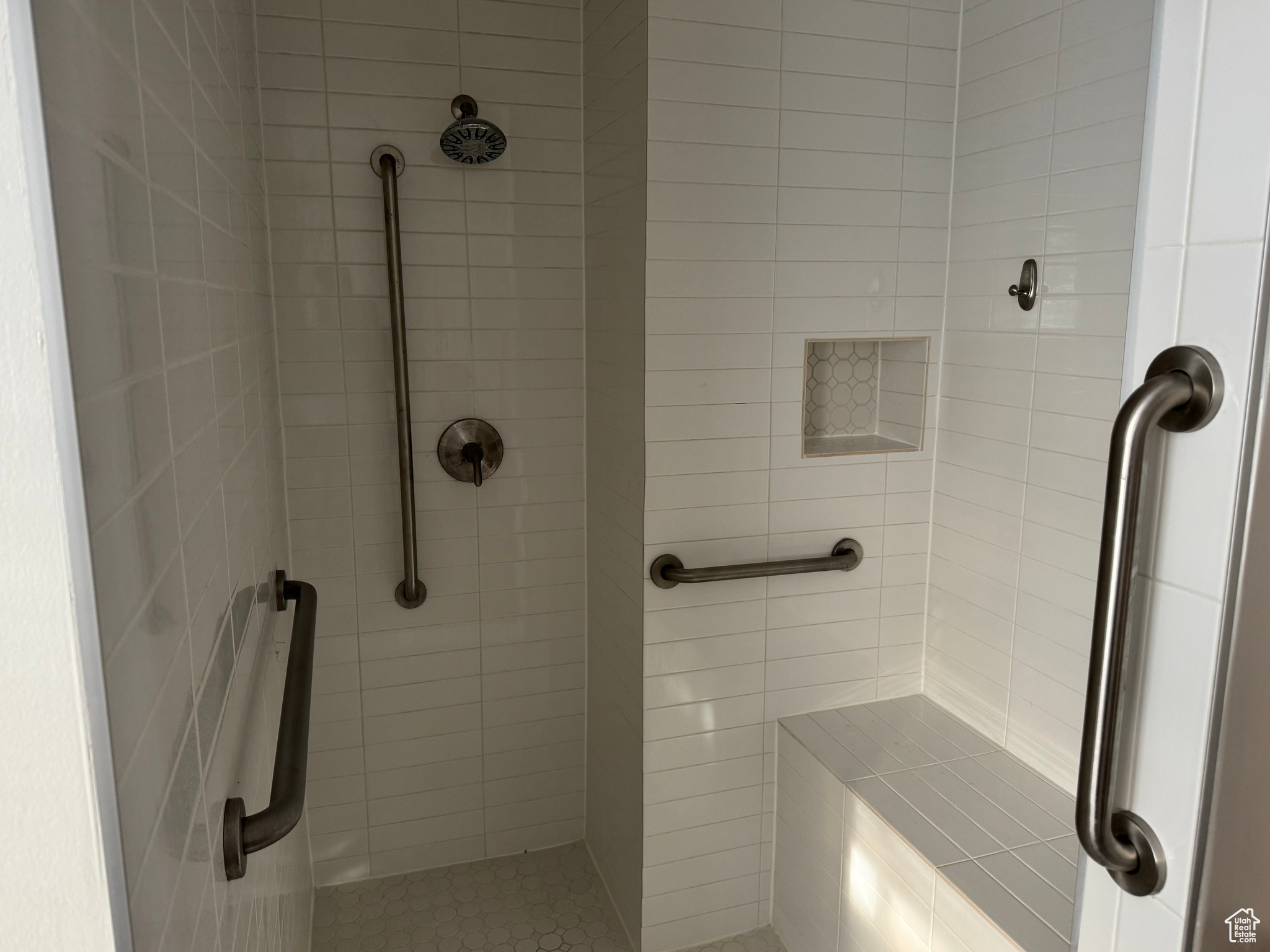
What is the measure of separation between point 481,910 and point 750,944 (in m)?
0.69

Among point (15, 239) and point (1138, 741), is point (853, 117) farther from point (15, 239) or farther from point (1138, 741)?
point (15, 239)

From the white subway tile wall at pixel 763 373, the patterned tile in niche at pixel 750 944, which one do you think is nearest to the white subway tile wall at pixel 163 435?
the white subway tile wall at pixel 763 373

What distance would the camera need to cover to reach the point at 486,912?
218 cm

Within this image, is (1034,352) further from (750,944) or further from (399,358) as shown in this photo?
(750,944)

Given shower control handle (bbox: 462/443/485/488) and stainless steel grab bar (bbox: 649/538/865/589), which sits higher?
shower control handle (bbox: 462/443/485/488)

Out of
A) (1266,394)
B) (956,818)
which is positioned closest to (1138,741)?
(1266,394)

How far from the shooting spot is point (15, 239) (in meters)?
0.36

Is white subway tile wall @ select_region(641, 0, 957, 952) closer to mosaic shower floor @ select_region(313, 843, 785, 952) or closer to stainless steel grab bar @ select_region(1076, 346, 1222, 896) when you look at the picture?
mosaic shower floor @ select_region(313, 843, 785, 952)

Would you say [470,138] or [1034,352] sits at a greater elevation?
[470,138]

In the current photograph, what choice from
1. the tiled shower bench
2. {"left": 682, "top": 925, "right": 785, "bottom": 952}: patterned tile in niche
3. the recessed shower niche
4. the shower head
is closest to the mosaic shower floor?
{"left": 682, "top": 925, "right": 785, "bottom": 952}: patterned tile in niche

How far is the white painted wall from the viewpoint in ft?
1.17

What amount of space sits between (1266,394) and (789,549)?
1.37m

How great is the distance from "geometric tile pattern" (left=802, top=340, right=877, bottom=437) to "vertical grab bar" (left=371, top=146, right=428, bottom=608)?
97cm

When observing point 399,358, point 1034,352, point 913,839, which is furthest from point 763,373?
point 913,839
